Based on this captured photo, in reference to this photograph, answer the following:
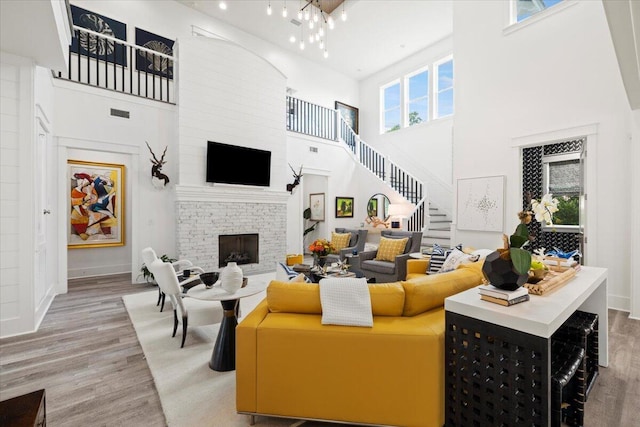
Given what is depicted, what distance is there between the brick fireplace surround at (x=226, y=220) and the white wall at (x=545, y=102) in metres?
4.04

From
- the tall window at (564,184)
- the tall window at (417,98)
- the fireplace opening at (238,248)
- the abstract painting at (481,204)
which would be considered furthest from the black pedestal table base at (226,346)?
the tall window at (417,98)

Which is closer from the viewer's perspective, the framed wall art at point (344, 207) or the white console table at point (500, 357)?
the white console table at point (500, 357)

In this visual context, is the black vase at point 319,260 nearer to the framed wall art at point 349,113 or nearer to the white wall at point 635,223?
the white wall at point 635,223

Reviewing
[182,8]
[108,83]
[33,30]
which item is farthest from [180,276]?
[182,8]

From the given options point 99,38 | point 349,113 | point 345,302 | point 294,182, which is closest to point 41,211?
point 99,38

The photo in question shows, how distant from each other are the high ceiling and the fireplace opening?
5.68 meters

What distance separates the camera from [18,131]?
3406 mm

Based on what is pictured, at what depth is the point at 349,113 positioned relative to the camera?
10.8 meters

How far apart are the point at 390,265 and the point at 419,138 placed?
18.0ft

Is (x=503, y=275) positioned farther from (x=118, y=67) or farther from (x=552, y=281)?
(x=118, y=67)

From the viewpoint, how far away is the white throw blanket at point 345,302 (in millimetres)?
1833

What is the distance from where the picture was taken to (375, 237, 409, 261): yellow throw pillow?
5.28 m

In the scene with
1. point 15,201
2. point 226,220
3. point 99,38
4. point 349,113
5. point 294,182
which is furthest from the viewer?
point 349,113

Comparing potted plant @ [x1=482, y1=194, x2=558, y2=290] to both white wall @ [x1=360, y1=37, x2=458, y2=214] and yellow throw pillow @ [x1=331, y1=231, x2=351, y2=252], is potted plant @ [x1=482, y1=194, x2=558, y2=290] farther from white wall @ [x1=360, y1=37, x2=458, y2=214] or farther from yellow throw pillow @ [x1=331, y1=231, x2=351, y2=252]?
white wall @ [x1=360, y1=37, x2=458, y2=214]
